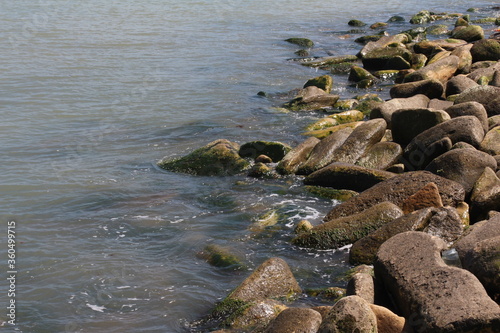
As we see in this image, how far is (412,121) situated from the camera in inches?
413

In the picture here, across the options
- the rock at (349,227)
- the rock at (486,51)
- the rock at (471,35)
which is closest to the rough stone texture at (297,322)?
the rock at (349,227)

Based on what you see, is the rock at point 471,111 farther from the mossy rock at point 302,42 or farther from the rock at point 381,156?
the mossy rock at point 302,42

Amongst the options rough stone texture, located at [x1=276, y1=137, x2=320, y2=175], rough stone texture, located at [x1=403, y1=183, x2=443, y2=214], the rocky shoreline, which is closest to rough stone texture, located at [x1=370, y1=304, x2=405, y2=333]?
the rocky shoreline

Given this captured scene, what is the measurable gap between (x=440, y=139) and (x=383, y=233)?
3001mm

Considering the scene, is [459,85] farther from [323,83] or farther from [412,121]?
[323,83]

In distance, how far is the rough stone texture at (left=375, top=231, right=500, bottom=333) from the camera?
452 cm

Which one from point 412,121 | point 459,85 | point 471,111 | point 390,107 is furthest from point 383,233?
point 459,85

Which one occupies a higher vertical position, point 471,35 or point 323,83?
point 471,35

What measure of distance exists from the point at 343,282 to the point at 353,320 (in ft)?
7.13

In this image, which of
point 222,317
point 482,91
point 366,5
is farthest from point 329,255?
point 366,5

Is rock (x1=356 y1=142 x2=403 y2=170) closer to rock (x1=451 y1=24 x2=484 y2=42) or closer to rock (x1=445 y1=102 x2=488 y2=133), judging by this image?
rock (x1=445 y1=102 x2=488 y2=133)

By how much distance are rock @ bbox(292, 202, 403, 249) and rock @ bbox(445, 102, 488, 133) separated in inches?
128

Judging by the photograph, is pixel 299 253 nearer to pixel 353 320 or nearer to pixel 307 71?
pixel 353 320

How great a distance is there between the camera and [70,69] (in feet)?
60.1
